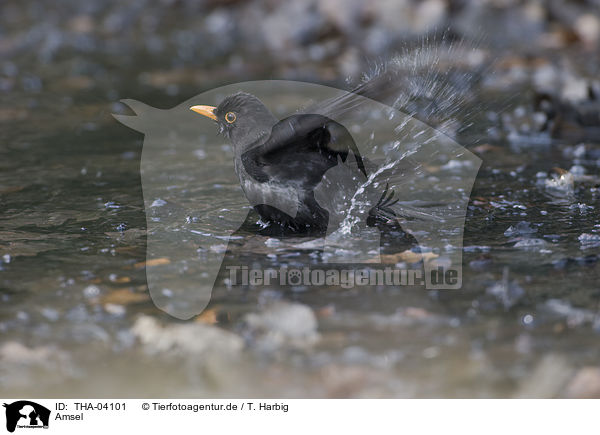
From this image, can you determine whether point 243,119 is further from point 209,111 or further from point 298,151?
point 298,151

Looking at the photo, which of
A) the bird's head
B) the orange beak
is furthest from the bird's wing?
the orange beak

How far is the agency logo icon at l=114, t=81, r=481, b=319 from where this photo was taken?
3859 mm

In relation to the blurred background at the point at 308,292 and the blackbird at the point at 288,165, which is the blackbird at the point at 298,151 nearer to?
the blackbird at the point at 288,165

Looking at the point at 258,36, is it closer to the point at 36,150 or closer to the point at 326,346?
the point at 36,150

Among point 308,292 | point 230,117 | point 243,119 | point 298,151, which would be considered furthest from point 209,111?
point 308,292

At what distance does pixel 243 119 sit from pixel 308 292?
138cm

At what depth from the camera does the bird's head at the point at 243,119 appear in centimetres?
440

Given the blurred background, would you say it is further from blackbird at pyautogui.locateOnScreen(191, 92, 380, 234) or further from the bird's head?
the bird's head

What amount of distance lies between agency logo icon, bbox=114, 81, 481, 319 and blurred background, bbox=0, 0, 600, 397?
14cm

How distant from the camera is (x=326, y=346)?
308 centimetres
